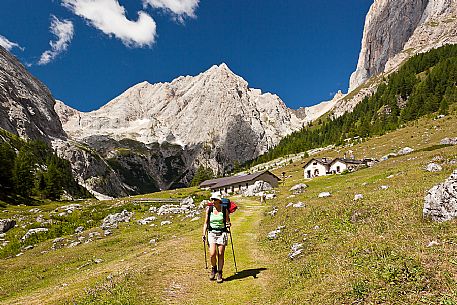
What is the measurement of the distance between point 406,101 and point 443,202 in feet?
581

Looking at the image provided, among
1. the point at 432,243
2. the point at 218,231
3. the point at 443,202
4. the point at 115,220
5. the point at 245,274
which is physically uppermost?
the point at 218,231

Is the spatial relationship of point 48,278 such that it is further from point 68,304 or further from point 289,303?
point 289,303

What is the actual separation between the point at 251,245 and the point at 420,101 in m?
146

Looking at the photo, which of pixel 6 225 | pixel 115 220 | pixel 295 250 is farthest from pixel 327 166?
pixel 295 250

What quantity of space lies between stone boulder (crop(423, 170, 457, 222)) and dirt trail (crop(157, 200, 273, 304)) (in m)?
8.43

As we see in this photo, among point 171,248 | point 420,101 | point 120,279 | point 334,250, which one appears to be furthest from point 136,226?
point 420,101

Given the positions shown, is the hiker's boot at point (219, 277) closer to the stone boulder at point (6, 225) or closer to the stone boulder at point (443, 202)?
the stone boulder at point (443, 202)

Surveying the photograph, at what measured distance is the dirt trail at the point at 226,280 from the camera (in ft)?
40.2

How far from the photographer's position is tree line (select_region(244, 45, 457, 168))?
132625mm

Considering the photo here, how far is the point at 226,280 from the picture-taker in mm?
14359

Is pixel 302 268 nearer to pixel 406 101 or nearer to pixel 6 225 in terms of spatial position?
pixel 6 225

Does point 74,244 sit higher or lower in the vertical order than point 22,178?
lower

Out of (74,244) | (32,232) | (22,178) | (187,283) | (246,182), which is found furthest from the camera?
(246,182)

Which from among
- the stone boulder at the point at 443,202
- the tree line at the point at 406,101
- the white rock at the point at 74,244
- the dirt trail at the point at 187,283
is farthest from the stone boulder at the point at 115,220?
the tree line at the point at 406,101
